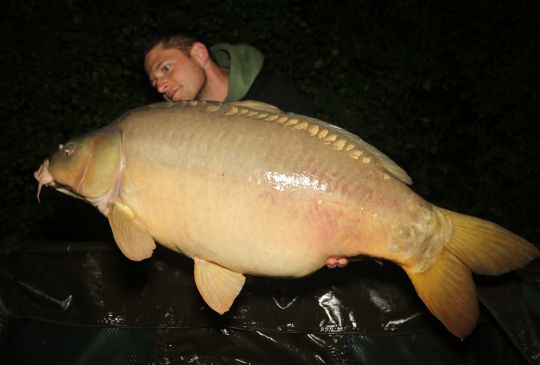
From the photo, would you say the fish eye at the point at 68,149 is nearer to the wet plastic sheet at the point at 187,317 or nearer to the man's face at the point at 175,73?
the man's face at the point at 175,73

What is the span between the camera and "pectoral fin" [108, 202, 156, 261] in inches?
49.8

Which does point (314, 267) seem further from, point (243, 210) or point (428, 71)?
point (428, 71)

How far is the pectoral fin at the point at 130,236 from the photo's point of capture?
126cm

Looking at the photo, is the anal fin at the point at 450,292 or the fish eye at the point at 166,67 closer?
the anal fin at the point at 450,292

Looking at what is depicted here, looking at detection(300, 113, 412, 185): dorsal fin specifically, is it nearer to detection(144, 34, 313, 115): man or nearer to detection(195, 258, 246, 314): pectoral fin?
detection(195, 258, 246, 314): pectoral fin

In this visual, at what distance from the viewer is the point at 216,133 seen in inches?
47.8

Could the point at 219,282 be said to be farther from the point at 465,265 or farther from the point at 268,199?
the point at 465,265

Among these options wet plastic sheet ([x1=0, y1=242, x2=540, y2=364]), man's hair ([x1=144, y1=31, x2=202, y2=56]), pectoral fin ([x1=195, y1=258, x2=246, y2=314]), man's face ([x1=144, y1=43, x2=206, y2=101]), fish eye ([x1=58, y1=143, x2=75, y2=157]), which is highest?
man's hair ([x1=144, y1=31, x2=202, y2=56])

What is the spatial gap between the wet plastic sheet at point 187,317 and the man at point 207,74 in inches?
36.8

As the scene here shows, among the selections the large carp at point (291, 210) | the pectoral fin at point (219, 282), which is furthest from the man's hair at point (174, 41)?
the pectoral fin at point (219, 282)

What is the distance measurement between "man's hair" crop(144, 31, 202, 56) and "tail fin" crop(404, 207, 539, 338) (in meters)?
1.61

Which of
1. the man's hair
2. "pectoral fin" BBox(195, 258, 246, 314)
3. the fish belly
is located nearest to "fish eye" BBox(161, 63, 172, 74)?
the man's hair

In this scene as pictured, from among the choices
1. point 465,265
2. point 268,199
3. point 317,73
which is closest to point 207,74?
point 317,73

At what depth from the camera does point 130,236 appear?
1268 mm
